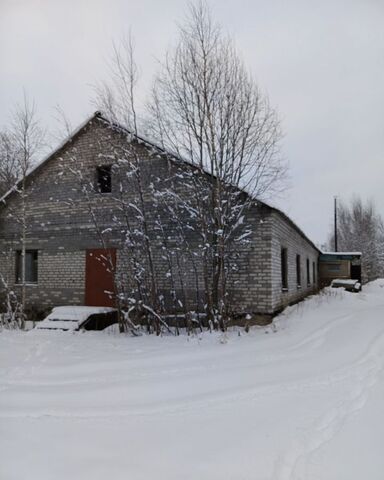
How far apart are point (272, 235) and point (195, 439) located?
6.20 metres

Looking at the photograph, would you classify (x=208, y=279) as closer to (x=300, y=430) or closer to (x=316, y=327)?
(x=316, y=327)

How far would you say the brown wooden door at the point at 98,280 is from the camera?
10000mm

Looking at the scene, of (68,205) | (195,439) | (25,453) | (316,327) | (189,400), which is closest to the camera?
(25,453)

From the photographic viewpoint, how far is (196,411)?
11.4 feet

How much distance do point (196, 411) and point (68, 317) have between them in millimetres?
6242

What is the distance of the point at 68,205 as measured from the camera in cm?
1079

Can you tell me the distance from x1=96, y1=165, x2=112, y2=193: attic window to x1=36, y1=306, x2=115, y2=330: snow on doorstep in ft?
11.2


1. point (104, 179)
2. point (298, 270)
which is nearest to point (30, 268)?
point (104, 179)

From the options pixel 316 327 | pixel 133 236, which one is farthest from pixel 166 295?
pixel 316 327

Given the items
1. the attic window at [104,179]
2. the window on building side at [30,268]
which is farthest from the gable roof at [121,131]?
the window on building side at [30,268]

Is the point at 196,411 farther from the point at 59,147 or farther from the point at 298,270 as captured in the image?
the point at 298,270

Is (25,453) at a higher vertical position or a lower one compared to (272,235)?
lower

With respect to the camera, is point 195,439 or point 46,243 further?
point 46,243

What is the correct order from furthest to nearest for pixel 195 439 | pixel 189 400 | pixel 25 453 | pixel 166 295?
pixel 166 295 → pixel 189 400 → pixel 195 439 → pixel 25 453
